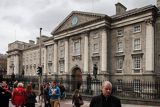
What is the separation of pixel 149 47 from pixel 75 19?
56.7 ft

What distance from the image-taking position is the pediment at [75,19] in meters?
44.7

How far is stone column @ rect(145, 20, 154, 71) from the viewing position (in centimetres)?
3610

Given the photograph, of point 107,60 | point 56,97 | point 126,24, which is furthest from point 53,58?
point 56,97

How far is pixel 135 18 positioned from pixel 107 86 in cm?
3545

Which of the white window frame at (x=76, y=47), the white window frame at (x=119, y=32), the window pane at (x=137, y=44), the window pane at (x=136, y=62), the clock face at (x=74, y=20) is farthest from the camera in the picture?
the clock face at (x=74, y=20)

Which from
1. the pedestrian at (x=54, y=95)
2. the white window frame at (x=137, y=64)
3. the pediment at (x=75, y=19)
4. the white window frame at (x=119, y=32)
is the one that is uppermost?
A: the pediment at (x=75, y=19)

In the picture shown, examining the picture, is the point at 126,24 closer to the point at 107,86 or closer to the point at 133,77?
the point at 133,77

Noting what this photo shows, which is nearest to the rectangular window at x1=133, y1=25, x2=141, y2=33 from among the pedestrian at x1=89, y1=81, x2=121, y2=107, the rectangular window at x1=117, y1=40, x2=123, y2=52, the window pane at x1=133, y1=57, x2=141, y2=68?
the rectangular window at x1=117, y1=40, x2=123, y2=52

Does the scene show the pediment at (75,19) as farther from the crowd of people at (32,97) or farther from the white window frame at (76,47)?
the crowd of people at (32,97)

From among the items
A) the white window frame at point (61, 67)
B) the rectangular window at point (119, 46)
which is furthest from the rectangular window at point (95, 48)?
the white window frame at point (61, 67)

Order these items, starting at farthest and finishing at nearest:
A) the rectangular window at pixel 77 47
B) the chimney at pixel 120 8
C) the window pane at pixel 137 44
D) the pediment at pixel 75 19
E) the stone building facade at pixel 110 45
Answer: the rectangular window at pixel 77 47, the chimney at pixel 120 8, the pediment at pixel 75 19, the window pane at pixel 137 44, the stone building facade at pixel 110 45

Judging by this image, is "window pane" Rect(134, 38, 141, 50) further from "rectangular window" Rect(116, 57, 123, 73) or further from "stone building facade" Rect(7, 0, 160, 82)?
"rectangular window" Rect(116, 57, 123, 73)

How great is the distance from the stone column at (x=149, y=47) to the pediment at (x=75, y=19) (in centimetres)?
864

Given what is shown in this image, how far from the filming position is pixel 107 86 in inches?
190
